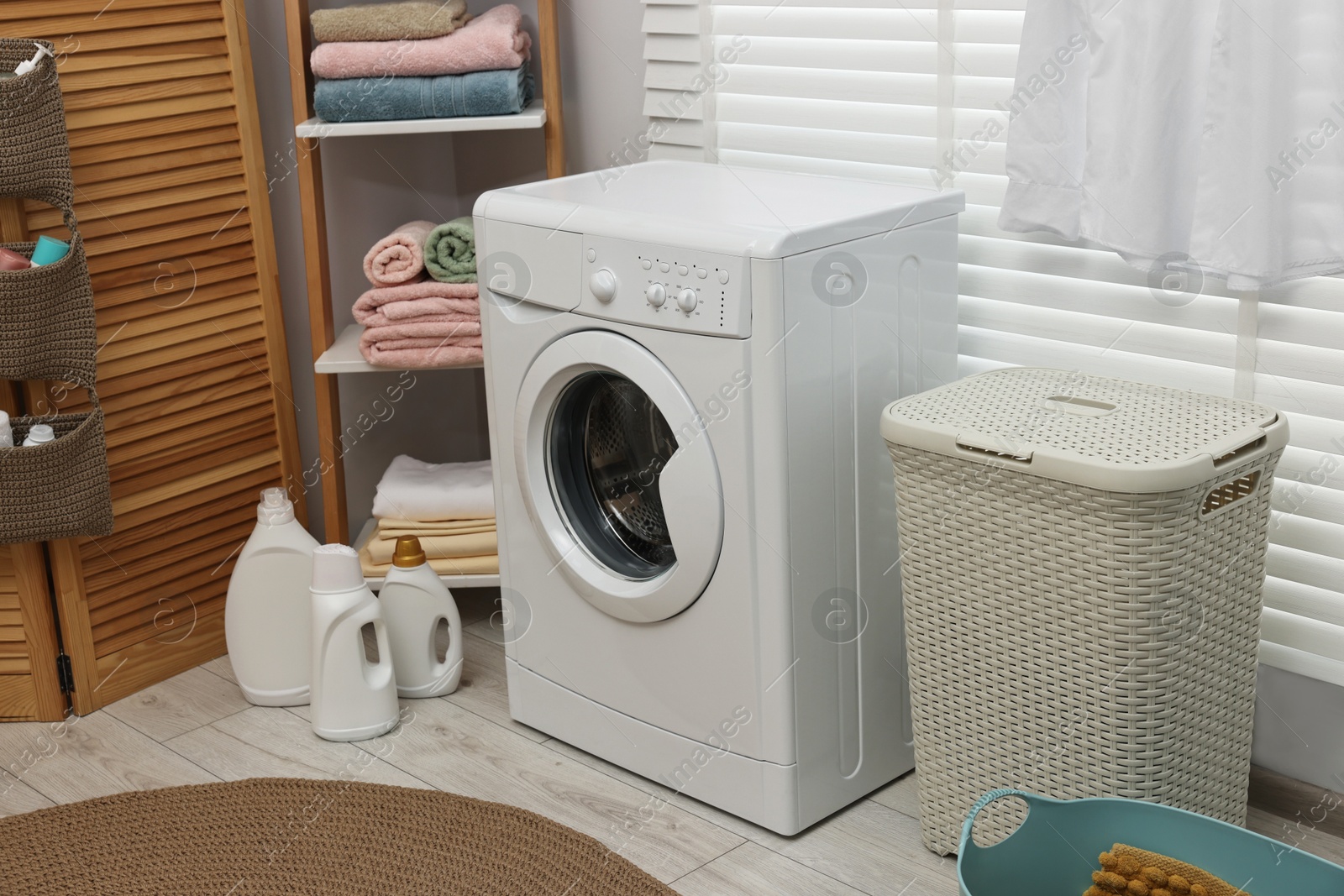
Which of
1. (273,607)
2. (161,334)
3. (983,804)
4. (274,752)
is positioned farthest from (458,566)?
(983,804)

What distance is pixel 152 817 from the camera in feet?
5.92

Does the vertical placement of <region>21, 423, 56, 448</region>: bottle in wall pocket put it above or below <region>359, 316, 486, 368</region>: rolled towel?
below

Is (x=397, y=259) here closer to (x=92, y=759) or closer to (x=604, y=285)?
(x=604, y=285)

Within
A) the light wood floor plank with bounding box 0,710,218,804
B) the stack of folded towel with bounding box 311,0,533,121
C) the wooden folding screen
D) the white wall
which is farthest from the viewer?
the white wall

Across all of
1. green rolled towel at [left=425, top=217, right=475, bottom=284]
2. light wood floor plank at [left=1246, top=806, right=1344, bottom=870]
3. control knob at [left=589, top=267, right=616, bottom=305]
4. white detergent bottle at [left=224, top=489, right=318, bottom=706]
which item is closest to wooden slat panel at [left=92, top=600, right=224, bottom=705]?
white detergent bottle at [left=224, top=489, right=318, bottom=706]

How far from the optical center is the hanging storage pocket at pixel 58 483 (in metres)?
1.92

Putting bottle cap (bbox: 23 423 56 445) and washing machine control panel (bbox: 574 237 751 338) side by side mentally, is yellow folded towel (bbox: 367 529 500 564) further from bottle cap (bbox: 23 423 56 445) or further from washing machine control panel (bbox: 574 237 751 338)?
washing machine control panel (bbox: 574 237 751 338)

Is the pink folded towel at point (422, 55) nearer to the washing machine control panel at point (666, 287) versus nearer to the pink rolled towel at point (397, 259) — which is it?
the pink rolled towel at point (397, 259)

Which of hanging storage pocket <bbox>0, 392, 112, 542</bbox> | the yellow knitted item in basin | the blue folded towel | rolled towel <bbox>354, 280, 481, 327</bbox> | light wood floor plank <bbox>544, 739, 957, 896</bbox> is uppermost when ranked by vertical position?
the blue folded towel

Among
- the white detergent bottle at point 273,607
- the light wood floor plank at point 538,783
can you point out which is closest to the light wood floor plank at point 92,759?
the white detergent bottle at point 273,607

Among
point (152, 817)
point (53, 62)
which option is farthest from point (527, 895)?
point (53, 62)

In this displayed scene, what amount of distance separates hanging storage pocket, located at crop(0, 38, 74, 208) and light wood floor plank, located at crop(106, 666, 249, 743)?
2.69 feet

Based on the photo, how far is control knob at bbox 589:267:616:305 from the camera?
1650 mm

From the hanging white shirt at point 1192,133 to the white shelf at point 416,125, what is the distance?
882mm
